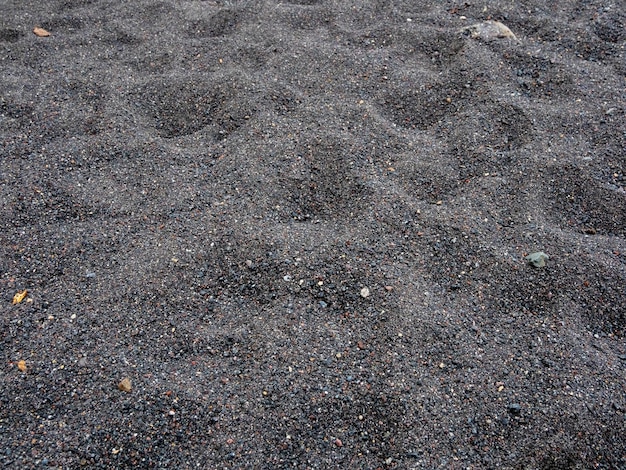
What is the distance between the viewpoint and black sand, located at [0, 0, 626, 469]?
1434 mm

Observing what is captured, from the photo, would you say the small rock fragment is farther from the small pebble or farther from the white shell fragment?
the white shell fragment

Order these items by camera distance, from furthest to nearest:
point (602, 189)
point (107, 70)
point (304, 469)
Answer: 1. point (107, 70)
2. point (602, 189)
3. point (304, 469)

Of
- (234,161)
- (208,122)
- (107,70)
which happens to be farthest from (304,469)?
(107,70)

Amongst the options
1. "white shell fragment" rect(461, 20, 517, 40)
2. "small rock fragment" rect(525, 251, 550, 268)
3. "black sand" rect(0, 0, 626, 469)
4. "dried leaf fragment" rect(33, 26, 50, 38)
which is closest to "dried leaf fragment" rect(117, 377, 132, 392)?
"black sand" rect(0, 0, 626, 469)

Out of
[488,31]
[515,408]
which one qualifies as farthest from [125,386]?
[488,31]

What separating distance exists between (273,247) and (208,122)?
26.6 inches

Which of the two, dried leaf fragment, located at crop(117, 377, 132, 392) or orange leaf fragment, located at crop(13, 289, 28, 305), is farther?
orange leaf fragment, located at crop(13, 289, 28, 305)

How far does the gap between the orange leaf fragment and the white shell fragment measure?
1977 mm

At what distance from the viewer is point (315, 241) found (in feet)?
5.88

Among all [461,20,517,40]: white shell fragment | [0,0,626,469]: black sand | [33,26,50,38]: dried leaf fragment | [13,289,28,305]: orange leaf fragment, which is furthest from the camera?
[33,26,50,38]: dried leaf fragment

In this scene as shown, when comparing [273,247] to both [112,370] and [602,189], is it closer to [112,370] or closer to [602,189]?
[112,370]

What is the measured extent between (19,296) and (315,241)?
0.86 m

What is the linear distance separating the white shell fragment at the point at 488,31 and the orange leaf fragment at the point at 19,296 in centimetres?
198

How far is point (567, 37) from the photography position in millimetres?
2543
